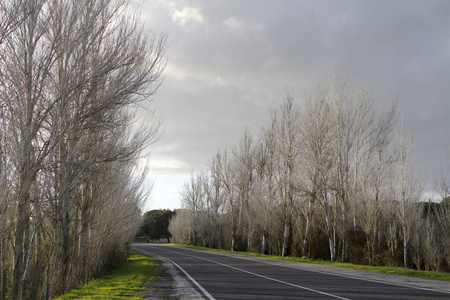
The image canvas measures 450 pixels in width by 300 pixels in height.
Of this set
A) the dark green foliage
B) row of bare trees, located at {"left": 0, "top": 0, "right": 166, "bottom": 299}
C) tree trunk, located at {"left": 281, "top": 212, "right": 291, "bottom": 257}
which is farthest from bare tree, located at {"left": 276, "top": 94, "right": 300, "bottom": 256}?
the dark green foliage

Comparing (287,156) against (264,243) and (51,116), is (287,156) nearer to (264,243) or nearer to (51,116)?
(264,243)

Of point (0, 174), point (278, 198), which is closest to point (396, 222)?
point (278, 198)

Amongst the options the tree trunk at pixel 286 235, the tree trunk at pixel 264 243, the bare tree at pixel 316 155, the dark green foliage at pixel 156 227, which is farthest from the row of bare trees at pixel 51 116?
the dark green foliage at pixel 156 227

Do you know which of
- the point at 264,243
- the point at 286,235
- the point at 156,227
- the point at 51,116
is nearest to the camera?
the point at 51,116

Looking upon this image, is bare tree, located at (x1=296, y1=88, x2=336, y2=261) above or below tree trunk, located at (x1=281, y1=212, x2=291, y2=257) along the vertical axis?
above

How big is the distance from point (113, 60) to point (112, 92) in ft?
2.72

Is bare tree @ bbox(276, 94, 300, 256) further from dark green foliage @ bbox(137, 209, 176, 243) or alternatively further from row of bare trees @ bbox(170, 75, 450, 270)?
dark green foliage @ bbox(137, 209, 176, 243)

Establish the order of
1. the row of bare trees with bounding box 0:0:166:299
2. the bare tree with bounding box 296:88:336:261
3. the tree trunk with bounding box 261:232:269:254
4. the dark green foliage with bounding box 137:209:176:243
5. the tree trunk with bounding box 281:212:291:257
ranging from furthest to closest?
the dark green foliage with bounding box 137:209:176:243 → the tree trunk with bounding box 261:232:269:254 → the tree trunk with bounding box 281:212:291:257 → the bare tree with bounding box 296:88:336:261 → the row of bare trees with bounding box 0:0:166:299

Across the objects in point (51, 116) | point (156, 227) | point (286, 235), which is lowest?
point (156, 227)

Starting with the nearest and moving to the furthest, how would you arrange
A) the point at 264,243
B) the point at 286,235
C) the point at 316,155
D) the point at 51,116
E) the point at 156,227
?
the point at 51,116, the point at 316,155, the point at 286,235, the point at 264,243, the point at 156,227

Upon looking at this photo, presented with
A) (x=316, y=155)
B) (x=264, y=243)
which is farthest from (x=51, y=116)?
(x=264, y=243)

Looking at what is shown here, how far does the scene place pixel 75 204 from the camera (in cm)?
1224

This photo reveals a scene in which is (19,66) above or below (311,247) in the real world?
above

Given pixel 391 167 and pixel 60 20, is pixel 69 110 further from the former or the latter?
pixel 391 167
